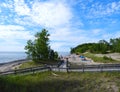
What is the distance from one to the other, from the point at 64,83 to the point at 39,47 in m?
37.4

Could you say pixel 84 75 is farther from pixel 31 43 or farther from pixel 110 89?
pixel 31 43

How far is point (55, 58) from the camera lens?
69.2m

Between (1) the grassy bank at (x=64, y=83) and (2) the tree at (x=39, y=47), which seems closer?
(1) the grassy bank at (x=64, y=83)

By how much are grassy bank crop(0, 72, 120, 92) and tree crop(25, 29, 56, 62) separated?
1295 inches

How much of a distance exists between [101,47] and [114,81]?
110832mm

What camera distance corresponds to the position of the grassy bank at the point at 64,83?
955 inches

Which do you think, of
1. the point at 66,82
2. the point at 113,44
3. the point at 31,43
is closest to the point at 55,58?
the point at 31,43

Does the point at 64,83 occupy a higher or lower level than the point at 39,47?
lower

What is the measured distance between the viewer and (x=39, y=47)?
62906 millimetres

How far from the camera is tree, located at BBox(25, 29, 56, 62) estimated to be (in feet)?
203

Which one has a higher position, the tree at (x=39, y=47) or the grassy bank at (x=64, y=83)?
the tree at (x=39, y=47)

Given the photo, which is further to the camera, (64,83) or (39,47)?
(39,47)

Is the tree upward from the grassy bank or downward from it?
upward

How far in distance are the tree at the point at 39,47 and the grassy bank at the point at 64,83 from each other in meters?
32.9
